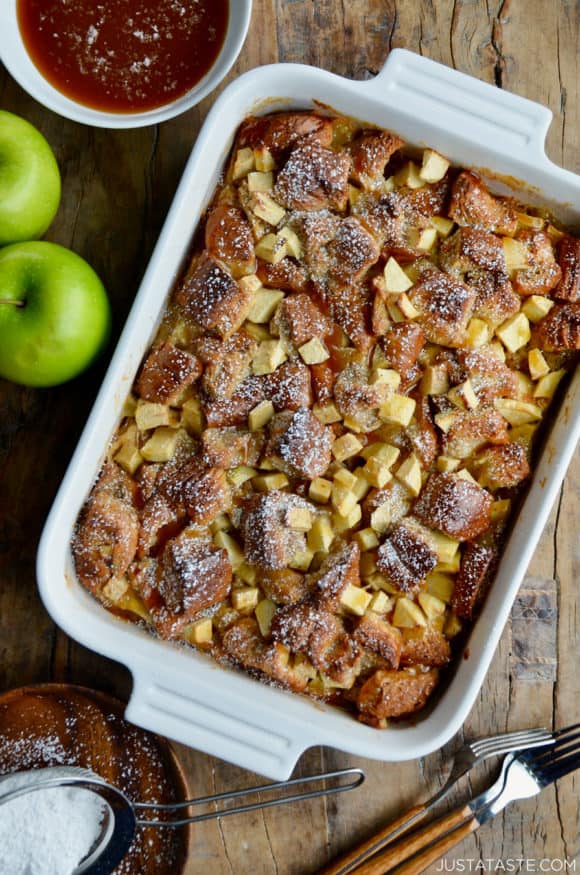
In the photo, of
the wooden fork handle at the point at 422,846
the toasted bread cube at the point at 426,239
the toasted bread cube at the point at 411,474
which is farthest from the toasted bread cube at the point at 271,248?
the wooden fork handle at the point at 422,846

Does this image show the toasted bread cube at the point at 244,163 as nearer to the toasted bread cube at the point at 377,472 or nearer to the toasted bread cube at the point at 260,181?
the toasted bread cube at the point at 260,181

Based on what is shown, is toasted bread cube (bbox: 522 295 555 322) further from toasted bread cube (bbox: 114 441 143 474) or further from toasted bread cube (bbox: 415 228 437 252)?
toasted bread cube (bbox: 114 441 143 474)

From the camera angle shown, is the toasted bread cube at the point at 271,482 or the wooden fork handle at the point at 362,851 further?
the wooden fork handle at the point at 362,851

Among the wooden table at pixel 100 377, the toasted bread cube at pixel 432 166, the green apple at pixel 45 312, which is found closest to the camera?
the green apple at pixel 45 312

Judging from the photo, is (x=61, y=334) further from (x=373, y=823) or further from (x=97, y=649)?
(x=373, y=823)

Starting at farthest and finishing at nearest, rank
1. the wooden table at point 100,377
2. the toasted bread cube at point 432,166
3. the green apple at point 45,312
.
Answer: the wooden table at point 100,377, the toasted bread cube at point 432,166, the green apple at point 45,312

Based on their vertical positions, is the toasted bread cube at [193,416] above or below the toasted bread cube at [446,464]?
below

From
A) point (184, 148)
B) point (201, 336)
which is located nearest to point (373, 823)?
point (201, 336)
